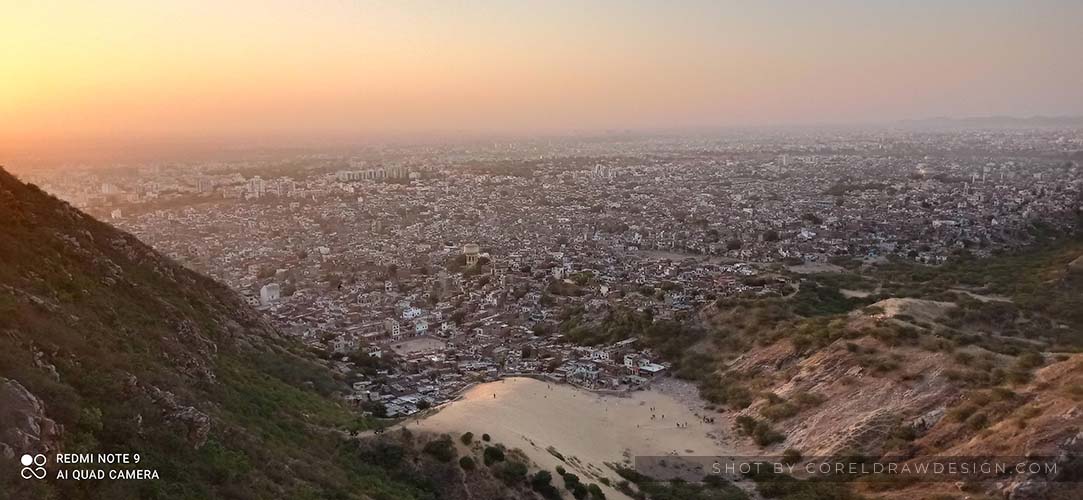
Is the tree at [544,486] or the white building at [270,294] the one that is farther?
the white building at [270,294]

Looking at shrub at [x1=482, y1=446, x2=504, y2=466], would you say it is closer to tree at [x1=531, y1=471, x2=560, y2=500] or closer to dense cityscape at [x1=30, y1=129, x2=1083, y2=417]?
tree at [x1=531, y1=471, x2=560, y2=500]

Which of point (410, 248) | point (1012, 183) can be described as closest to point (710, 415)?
point (410, 248)

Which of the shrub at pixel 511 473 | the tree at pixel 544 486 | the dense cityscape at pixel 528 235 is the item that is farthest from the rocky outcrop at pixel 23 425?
the dense cityscape at pixel 528 235

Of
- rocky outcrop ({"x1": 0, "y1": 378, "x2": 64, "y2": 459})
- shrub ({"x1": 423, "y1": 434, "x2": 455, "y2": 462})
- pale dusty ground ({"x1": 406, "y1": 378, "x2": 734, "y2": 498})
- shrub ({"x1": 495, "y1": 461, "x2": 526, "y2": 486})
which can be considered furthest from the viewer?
pale dusty ground ({"x1": 406, "y1": 378, "x2": 734, "y2": 498})

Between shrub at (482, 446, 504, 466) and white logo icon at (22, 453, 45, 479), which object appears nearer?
white logo icon at (22, 453, 45, 479)

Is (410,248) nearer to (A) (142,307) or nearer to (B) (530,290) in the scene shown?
(B) (530,290)

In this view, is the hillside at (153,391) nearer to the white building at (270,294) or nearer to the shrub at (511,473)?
the shrub at (511,473)

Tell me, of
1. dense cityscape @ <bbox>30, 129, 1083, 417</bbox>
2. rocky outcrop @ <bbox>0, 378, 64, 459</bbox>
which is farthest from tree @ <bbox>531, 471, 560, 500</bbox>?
rocky outcrop @ <bbox>0, 378, 64, 459</bbox>
